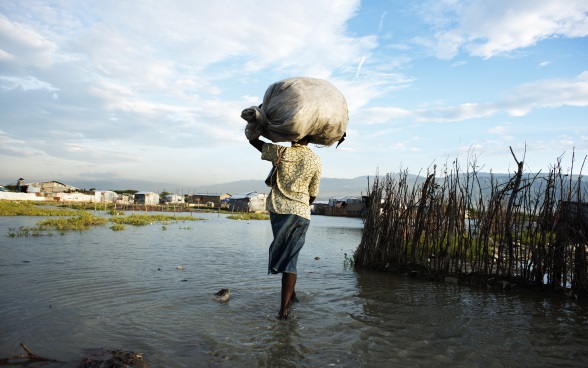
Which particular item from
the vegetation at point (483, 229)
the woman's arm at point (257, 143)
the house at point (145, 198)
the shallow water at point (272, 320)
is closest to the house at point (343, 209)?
the house at point (145, 198)

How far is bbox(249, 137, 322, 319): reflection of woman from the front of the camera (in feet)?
11.0

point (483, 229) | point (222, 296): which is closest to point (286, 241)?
point (222, 296)

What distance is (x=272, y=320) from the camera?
3.29 meters

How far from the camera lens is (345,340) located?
9.49 ft

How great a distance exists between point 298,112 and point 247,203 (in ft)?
127

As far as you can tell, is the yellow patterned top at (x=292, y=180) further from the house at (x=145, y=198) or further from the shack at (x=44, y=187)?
→ the shack at (x=44, y=187)

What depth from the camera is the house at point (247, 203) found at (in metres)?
41.4

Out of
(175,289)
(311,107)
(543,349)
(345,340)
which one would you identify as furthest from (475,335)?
(175,289)

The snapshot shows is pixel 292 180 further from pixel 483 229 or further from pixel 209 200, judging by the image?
pixel 209 200

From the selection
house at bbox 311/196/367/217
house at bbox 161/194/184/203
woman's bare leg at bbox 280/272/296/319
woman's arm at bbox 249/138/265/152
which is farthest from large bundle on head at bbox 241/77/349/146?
house at bbox 161/194/184/203

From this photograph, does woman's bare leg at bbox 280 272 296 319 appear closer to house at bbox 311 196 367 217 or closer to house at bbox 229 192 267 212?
house at bbox 229 192 267 212

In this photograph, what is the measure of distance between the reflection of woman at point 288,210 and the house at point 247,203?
37.9 meters

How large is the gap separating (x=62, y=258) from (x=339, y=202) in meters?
43.1

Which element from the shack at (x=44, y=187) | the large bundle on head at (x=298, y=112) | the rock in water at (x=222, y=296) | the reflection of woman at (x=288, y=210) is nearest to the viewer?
the large bundle on head at (x=298, y=112)
